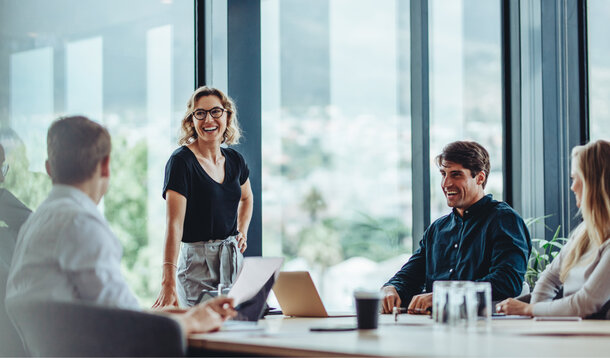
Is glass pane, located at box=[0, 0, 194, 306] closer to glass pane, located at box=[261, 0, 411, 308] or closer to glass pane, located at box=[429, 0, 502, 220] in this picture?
glass pane, located at box=[429, 0, 502, 220]

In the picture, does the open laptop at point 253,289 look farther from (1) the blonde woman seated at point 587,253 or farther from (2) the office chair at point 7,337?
(2) the office chair at point 7,337

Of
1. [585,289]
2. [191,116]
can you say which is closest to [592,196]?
[585,289]

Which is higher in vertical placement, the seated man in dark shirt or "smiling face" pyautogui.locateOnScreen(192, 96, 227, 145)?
"smiling face" pyautogui.locateOnScreen(192, 96, 227, 145)

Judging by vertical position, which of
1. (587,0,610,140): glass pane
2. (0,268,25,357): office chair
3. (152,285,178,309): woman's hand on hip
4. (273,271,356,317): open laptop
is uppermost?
(587,0,610,140): glass pane

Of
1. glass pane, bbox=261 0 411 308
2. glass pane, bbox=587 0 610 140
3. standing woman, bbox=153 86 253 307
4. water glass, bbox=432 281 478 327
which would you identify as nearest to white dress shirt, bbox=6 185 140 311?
water glass, bbox=432 281 478 327

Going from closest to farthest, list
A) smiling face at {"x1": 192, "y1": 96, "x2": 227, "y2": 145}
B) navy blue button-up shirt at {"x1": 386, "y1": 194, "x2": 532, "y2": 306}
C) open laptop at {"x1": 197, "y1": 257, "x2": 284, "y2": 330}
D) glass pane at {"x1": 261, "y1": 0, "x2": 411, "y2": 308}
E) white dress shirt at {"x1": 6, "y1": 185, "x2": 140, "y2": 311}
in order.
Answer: white dress shirt at {"x1": 6, "y1": 185, "x2": 140, "y2": 311} → open laptop at {"x1": 197, "y1": 257, "x2": 284, "y2": 330} → navy blue button-up shirt at {"x1": 386, "y1": 194, "x2": 532, "y2": 306} → smiling face at {"x1": 192, "y1": 96, "x2": 227, "y2": 145} → glass pane at {"x1": 261, "y1": 0, "x2": 411, "y2": 308}

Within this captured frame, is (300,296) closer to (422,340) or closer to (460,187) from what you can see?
(422,340)

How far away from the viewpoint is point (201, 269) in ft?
10.5

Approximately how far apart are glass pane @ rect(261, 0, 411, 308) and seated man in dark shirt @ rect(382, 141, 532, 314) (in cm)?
507

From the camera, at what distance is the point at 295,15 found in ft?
31.7

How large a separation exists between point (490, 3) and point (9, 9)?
348 centimetres

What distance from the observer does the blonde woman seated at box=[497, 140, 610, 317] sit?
2236 millimetres

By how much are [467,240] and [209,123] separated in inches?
51.0

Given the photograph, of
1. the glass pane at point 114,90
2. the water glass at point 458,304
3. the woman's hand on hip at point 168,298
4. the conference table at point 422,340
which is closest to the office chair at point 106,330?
the conference table at point 422,340
